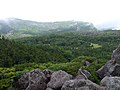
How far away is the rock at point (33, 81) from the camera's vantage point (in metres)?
55.6

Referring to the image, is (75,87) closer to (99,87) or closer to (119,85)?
(99,87)

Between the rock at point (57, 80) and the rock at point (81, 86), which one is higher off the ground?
the rock at point (81, 86)

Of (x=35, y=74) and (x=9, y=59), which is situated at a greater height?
(x=35, y=74)

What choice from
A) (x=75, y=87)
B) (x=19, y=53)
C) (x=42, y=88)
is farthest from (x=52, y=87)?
(x=19, y=53)

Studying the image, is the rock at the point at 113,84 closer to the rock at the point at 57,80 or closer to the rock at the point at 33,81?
the rock at the point at 57,80

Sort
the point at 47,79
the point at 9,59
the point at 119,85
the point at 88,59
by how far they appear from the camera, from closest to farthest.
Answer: the point at 119,85, the point at 47,79, the point at 88,59, the point at 9,59

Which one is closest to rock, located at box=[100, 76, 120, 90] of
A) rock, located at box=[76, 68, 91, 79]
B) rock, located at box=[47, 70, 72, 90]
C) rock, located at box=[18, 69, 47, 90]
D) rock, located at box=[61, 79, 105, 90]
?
rock, located at box=[61, 79, 105, 90]

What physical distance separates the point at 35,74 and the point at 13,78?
243 inches

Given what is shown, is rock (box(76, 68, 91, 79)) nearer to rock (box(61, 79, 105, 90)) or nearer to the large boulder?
the large boulder

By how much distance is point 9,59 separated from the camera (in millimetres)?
104375

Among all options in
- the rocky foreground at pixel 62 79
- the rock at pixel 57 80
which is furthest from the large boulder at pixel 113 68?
the rock at pixel 57 80

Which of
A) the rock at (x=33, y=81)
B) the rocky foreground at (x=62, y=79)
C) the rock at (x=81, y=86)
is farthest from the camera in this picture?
the rock at (x=33, y=81)

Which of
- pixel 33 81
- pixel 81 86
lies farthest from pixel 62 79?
pixel 81 86

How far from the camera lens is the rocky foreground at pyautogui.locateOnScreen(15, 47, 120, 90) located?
1841 inches
